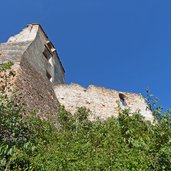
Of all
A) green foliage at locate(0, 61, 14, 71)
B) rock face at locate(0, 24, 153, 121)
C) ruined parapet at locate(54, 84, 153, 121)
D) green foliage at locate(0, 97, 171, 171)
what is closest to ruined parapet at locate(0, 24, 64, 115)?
rock face at locate(0, 24, 153, 121)

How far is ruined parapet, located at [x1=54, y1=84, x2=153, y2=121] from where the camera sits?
55.2 feet

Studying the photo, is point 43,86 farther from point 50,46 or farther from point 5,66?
point 50,46

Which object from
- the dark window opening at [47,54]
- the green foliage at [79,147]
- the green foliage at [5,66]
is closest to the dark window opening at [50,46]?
the dark window opening at [47,54]

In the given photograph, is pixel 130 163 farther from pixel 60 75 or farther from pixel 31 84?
pixel 60 75

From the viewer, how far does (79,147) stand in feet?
27.4

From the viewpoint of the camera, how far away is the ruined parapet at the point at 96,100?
16836 mm

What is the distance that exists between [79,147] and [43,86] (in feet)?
22.4

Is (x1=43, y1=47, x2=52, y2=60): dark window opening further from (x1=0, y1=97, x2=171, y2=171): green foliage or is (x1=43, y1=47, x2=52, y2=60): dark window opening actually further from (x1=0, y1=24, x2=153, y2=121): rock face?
(x1=0, y1=97, x2=171, y2=171): green foliage

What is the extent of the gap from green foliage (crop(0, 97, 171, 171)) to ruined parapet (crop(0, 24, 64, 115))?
1391 mm

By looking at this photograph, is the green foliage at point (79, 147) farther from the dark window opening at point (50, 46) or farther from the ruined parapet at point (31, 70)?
the dark window opening at point (50, 46)

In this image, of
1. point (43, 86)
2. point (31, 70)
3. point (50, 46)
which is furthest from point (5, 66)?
point (50, 46)

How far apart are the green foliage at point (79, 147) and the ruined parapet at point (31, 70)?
139cm

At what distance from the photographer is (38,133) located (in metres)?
10.3

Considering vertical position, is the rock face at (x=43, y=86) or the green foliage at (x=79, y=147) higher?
the rock face at (x=43, y=86)
